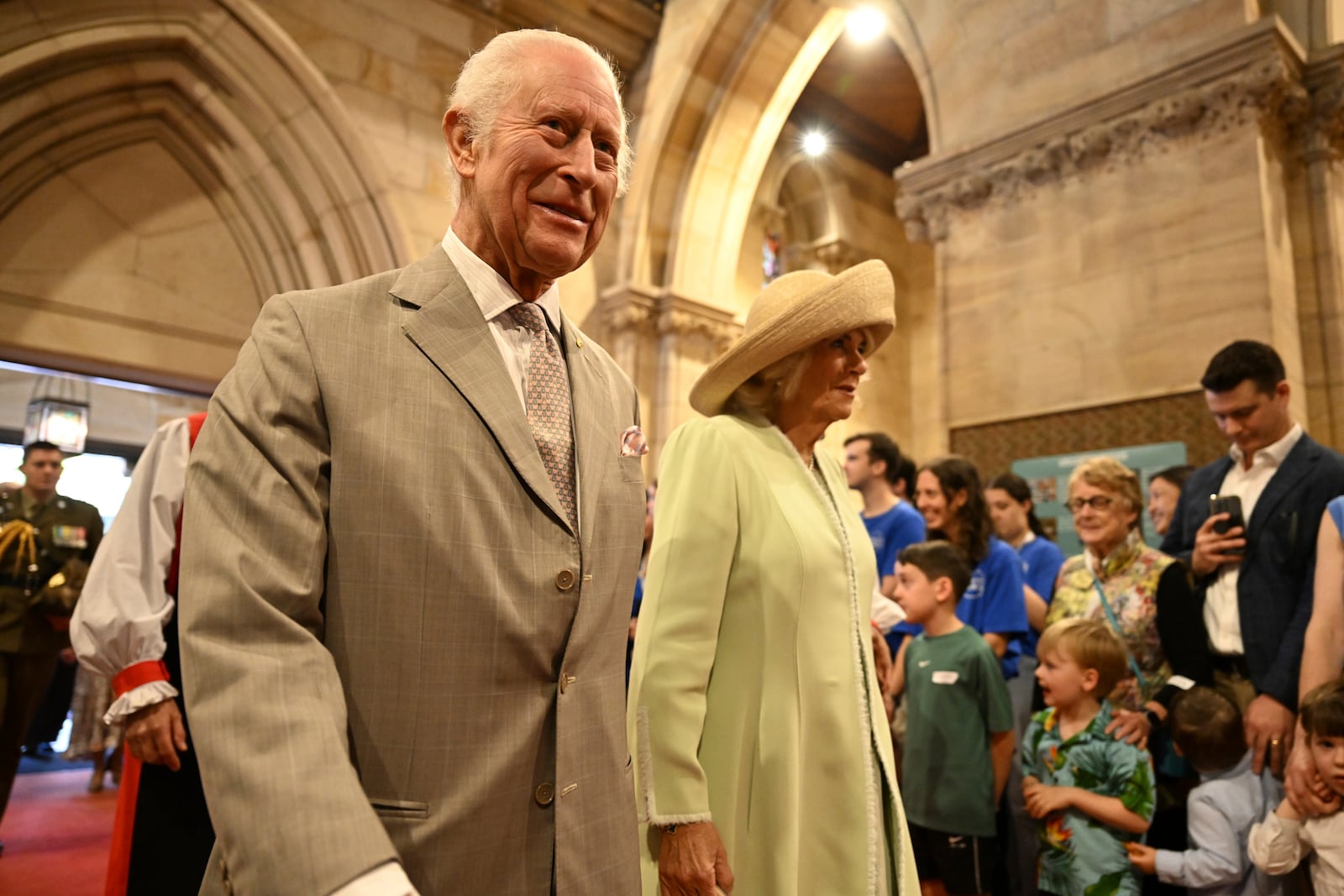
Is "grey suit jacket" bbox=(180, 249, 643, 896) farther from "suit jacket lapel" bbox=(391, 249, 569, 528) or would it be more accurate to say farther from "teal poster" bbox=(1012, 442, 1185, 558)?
"teal poster" bbox=(1012, 442, 1185, 558)

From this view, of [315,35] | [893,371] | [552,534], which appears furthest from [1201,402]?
[893,371]

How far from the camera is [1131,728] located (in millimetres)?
2680

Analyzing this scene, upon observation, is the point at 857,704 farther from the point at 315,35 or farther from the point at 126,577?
the point at 315,35

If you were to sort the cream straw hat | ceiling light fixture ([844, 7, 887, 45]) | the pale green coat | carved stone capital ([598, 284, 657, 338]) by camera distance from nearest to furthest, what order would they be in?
the pale green coat < the cream straw hat < ceiling light fixture ([844, 7, 887, 45]) < carved stone capital ([598, 284, 657, 338])

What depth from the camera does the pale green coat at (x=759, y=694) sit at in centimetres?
163

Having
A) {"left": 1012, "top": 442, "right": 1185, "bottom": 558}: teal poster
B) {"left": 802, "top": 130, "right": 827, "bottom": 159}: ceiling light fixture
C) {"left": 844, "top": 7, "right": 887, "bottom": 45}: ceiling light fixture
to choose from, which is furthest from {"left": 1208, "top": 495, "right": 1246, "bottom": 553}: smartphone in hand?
{"left": 802, "top": 130, "right": 827, "bottom": 159}: ceiling light fixture

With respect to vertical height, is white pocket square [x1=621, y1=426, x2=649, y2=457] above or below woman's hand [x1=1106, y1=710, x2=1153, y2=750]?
above

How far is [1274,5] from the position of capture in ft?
15.1

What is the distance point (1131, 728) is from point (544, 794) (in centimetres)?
232

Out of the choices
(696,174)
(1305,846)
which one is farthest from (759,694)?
(696,174)

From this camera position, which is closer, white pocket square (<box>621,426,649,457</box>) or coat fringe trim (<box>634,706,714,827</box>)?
white pocket square (<box>621,426,649,457</box>)

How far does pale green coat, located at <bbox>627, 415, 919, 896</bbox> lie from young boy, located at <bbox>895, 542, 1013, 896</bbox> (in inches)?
42.8

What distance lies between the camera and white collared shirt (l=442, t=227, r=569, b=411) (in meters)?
1.23

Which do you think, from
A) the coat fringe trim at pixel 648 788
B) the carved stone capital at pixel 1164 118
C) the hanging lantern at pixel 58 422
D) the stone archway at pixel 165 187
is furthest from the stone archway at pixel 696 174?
the hanging lantern at pixel 58 422
